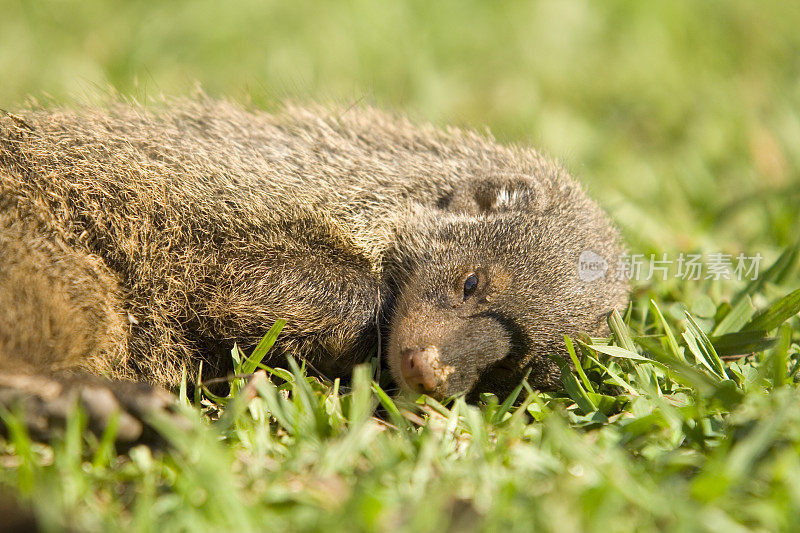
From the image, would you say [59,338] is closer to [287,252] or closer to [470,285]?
[287,252]

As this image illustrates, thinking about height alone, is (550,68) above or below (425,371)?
above

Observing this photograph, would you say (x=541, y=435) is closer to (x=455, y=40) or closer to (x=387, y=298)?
(x=387, y=298)

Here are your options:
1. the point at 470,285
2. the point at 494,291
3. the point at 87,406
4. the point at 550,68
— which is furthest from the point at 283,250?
the point at 550,68

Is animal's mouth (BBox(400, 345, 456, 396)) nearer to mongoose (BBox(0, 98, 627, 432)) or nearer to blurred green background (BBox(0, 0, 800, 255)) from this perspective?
mongoose (BBox(0, 98, 627, 432))

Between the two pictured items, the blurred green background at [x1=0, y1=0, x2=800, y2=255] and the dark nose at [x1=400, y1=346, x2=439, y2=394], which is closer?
the dark nose at [x1=400, y1=346, x2=439, y2=394]

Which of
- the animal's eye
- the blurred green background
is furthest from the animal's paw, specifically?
the blurred green background

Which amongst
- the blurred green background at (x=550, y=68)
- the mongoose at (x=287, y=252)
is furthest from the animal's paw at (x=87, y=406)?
the blurred green background at (x=550, y=68)

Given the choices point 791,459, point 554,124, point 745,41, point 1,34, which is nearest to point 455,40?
point 554,124

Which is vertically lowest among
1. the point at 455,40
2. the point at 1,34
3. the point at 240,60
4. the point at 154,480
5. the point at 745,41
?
the point at 154,480
